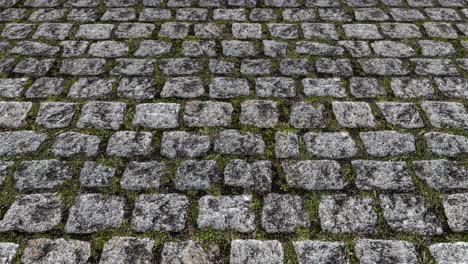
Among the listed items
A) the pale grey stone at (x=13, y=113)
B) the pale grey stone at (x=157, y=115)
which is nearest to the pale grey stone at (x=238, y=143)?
the pale grey stone at (x=157, y=115)

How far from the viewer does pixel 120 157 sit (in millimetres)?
3164

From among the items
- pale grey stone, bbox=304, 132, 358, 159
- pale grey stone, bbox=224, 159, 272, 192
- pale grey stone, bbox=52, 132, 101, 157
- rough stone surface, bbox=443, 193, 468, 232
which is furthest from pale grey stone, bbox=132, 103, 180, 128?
rough stone surface, bbox=443, 193, 468, 232

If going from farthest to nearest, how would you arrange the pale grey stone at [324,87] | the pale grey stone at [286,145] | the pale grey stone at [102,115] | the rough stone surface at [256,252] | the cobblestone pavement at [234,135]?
the pale grey stone at [324,87] → the pale grey stone at [102,115] → the pale grey stone at [286,145] → the cobblestone pavement at [234,135] → the rough stone surface at [256,252]

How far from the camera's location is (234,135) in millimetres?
3328

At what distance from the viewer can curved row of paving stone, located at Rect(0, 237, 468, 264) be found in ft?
8.41

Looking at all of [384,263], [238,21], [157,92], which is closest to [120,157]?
[157,92]

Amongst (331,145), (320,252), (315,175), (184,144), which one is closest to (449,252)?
(320,252)

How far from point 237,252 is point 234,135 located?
96 cm

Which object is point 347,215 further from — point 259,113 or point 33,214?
point 33,214

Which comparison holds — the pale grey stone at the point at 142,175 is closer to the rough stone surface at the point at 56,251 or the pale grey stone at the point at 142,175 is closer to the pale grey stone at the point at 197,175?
the pale grey stone at the point at 197,175

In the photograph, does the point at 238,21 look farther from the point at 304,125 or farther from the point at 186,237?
the point at 186,237

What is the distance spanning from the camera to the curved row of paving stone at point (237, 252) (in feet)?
8.41

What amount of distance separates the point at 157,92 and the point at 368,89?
5.36 feet

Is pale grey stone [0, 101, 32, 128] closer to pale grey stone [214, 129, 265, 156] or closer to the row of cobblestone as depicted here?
the row of cobblestone
